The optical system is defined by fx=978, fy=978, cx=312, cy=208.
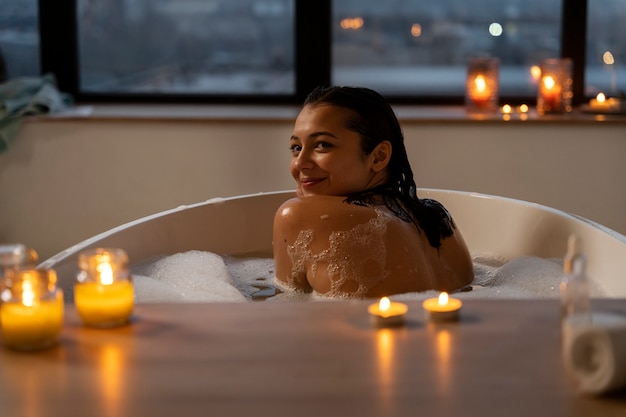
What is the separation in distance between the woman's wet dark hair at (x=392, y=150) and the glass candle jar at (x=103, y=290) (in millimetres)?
779

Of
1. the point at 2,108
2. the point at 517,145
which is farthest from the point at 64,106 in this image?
the point at 517,145

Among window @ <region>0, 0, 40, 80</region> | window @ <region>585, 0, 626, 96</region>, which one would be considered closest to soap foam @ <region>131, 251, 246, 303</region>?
Result: window @ <region>0, 0, 40, 80</region>

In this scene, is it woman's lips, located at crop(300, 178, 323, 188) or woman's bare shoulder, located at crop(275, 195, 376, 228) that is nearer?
woman's bare shoulder, located at crop(275, 195, 376, 228)

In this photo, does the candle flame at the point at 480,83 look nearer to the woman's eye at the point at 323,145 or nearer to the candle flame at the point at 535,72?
the candle flame at the point at 535,72

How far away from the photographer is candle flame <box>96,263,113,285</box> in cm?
126

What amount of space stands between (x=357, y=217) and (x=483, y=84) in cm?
190

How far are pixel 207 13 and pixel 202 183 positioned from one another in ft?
2.68

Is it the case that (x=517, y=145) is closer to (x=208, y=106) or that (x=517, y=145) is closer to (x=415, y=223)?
(x=208, y=106)

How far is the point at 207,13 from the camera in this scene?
13.1 ft

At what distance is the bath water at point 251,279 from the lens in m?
2.02

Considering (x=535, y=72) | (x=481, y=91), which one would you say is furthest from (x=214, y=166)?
(x=535, y=72)

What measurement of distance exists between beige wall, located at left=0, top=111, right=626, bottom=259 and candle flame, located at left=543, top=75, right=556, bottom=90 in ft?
0.70

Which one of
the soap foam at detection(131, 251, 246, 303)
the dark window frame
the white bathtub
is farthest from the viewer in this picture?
the dark window frame

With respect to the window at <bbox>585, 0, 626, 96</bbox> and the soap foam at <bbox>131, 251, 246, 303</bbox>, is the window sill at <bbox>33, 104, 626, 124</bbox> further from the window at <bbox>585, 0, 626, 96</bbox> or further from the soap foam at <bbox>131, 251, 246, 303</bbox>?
the soap foam at <bbox>131, 251, 246, 303</bbox>
